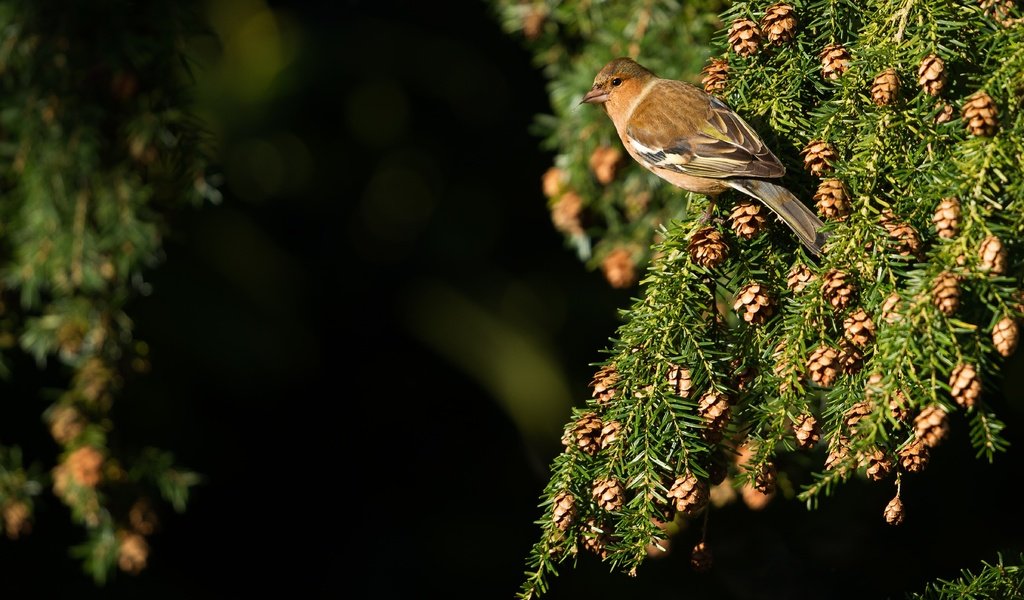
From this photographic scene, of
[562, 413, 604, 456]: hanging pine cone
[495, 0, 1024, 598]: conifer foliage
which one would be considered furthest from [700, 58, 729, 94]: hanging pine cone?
[562, 413, 604, 456]: hanging pine cone

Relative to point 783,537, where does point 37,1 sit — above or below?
above

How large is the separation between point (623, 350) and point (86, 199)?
1786 millimetres

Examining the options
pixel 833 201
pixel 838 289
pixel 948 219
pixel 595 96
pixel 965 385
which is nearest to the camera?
pixel 965 385

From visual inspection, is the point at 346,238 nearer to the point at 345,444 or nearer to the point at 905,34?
the point at 345,444

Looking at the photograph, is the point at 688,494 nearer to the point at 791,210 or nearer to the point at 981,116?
the point at 791,210

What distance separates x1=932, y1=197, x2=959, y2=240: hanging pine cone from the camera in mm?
1854

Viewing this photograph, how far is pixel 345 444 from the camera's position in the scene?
4898 millimetres

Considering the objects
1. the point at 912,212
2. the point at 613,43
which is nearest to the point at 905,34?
the point at 912,212

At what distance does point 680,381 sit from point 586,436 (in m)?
0.24

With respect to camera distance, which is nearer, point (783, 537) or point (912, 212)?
point (912, 212)

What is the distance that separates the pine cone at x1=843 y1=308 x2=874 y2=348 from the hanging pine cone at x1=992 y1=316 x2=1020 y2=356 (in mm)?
227

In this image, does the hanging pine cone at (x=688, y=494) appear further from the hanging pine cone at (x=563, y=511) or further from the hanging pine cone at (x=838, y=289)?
the hanging pine cone at (x=838, y=289)

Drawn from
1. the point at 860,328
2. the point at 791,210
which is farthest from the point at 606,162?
the point at 860,328

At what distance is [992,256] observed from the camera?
1.79 meters
